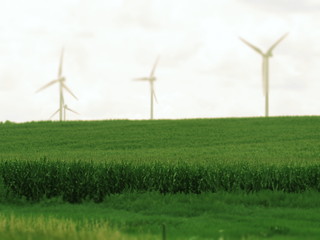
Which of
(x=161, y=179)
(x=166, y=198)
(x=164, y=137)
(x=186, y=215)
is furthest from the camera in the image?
(x=164, y=137)

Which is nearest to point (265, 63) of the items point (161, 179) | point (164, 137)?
point (164, 137)

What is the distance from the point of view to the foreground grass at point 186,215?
14234 millimetres

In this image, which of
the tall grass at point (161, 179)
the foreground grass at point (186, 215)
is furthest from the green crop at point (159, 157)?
the foreground grass at point (186, 215)

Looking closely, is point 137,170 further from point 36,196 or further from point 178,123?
point 178,123

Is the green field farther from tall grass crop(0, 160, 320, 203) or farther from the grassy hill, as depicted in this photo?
the grassy hill

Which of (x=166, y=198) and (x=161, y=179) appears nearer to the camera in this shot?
(x=166, y=198)

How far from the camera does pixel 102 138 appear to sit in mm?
49781

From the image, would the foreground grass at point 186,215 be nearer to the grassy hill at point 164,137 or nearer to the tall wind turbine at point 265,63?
the grassy hill at point 164,137

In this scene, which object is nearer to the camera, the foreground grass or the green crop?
the foreground grass

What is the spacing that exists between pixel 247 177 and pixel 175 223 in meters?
7.06

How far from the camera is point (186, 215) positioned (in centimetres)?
1819

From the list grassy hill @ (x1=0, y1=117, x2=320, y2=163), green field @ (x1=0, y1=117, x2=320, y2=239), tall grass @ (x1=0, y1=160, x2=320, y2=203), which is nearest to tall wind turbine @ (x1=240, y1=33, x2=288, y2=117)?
grassy hill @ (x1=0, y1=117, x2=320, y2=163)

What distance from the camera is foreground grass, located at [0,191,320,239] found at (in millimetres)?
14234

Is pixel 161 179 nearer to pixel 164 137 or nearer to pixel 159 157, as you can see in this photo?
pixel 159 157
